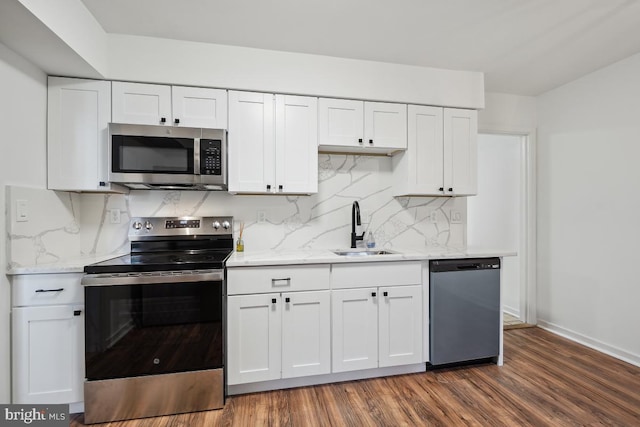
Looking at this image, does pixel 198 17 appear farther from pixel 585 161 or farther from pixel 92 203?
pixel 585 161

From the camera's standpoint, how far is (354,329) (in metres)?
2.25

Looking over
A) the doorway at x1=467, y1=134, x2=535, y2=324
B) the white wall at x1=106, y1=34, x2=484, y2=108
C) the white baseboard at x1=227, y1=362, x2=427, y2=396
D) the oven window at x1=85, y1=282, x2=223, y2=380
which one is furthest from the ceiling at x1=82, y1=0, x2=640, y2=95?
the white baseboard at x1=227, y1=362, x2=427, y2=396

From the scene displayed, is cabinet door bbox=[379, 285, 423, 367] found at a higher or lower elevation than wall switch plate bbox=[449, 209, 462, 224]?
lower

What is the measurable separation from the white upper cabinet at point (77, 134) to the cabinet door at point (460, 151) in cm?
264

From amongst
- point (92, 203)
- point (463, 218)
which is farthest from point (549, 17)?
point (92, 203)

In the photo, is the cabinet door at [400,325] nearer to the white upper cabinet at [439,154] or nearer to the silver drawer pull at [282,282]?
the silver drawer pull at [282,282]

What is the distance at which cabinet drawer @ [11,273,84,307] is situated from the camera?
70.8 inches

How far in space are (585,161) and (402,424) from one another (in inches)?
111

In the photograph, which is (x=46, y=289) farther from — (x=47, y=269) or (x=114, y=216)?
(x=114, y=216)

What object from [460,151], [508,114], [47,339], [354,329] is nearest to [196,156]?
[47,339]

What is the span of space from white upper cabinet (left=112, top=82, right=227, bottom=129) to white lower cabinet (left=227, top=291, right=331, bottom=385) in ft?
4.31

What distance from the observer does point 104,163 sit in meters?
2.17

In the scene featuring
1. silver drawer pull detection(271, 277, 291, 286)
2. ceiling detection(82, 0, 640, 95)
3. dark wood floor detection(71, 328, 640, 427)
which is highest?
ceiling detection(82, 0, 640, 95)

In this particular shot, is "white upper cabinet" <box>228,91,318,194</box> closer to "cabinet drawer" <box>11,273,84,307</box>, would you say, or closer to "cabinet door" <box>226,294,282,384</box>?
"cabinet door" <box>226,294,282,384</box>
